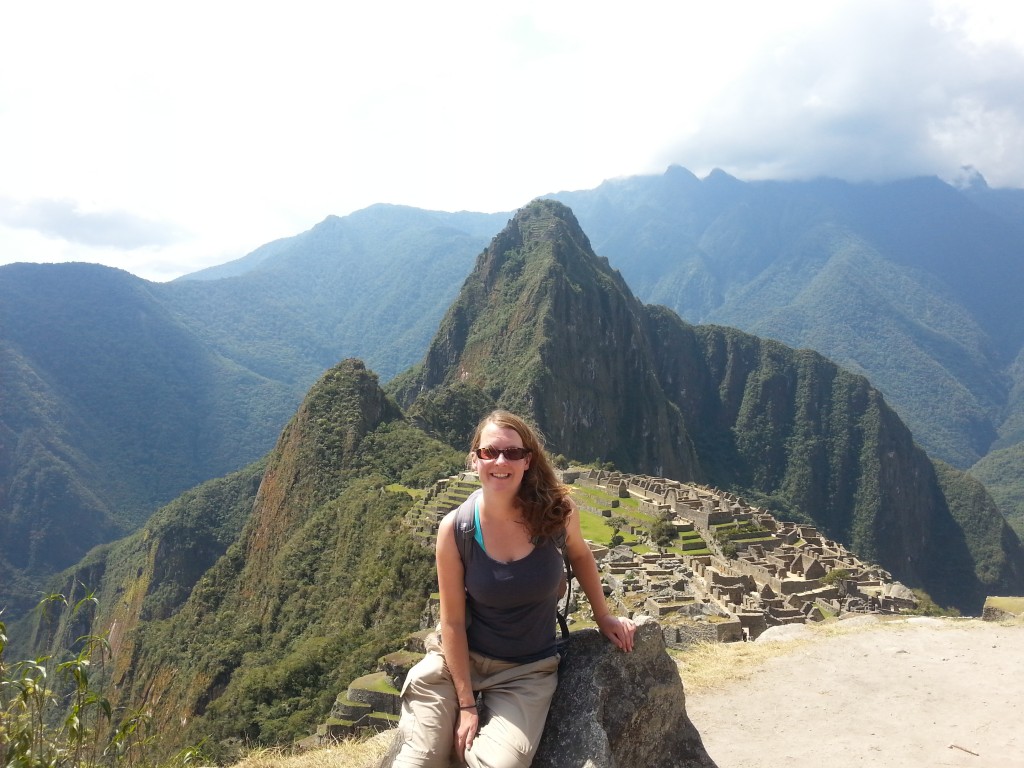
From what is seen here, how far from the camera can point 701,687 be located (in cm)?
890

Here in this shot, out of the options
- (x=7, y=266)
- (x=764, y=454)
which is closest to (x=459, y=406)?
(x=764, y=454)

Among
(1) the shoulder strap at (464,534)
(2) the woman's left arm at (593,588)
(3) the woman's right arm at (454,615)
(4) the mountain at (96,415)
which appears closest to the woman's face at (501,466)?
(1) the shoulder strap at (464,534)

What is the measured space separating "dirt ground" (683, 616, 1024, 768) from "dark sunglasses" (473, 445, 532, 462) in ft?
15.2

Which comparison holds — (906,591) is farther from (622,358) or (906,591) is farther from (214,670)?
(622,358)

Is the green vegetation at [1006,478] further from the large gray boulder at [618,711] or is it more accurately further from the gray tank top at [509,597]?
the gray tank top at [509,597]

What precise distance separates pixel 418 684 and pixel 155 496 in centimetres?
14471

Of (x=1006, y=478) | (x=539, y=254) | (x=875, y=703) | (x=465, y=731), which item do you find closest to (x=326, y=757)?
(x=465, y=731)

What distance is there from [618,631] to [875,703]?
568 cm

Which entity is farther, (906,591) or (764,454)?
(764,454)

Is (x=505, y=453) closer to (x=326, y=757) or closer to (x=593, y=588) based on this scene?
(x=593, y=588)

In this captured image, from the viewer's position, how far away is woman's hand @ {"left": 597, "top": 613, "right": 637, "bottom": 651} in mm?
4477

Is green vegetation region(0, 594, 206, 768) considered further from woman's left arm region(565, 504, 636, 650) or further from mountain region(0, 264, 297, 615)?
mountain region(0, 264, 297, 615)

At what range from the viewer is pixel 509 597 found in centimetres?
413

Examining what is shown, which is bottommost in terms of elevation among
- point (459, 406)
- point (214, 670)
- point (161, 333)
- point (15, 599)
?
point (15, 599)
